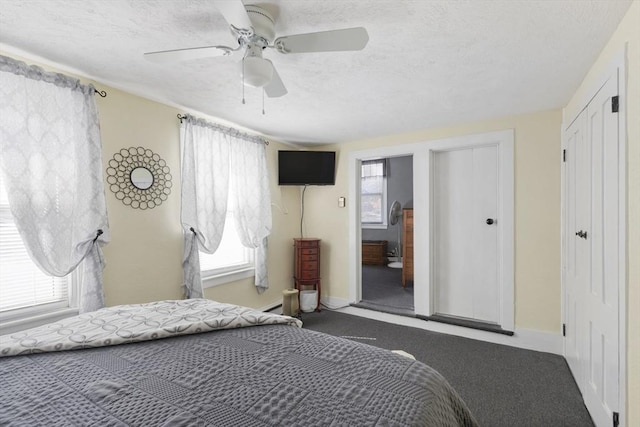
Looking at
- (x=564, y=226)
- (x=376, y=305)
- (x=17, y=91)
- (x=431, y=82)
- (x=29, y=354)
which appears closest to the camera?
(x=29, y=354)

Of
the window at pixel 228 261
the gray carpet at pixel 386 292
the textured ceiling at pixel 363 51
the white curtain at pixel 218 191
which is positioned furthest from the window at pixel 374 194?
the textured ceiling at pixel 363 51

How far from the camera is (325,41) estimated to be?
1417mm

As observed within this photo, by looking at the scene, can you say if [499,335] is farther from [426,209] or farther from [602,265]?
[602,265]

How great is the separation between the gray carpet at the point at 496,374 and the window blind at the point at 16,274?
2489 millimetres

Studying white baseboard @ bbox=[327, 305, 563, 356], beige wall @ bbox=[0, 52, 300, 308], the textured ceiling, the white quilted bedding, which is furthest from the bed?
white baseboard @ bbox=[327, 305, 563, 356]

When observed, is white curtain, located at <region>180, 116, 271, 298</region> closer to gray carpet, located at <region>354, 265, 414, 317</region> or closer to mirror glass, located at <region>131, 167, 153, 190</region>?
mirror glass, located at <region>131, 167, 153, 190</region>

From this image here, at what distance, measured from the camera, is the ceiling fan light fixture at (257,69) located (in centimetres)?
148

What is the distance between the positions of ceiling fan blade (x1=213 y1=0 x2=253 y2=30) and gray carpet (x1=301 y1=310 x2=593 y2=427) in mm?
2646

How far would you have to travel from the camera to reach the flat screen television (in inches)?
160

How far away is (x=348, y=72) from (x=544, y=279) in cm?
270

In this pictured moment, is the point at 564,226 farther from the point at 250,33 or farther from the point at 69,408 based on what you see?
the point at 69,408

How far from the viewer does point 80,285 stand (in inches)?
85.8

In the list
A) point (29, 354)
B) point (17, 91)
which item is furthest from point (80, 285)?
point (17, 91)

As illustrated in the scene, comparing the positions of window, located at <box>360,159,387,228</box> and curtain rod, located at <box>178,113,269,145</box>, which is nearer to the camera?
curtain rod, located at <box>178,113,269,145</box>
